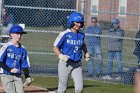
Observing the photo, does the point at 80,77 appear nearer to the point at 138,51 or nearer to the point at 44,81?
the point at 44,81

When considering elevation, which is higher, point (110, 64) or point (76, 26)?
point (76, 26)

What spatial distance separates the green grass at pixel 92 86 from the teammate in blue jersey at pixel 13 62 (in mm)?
3734

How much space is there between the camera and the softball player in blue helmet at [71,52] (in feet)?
27.3

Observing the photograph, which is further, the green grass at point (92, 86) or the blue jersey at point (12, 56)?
the green grass at point (92, 86)

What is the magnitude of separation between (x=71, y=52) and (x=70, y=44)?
0.14 m

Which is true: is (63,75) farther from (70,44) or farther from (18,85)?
(18,85)

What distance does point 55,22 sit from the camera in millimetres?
17156

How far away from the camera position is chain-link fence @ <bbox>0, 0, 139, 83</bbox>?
535 inches

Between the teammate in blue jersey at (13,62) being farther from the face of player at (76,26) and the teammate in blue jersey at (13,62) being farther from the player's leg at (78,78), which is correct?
the face of player at (76,26)

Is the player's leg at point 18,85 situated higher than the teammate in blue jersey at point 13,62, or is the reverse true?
the teammate in blue jersey at point 13,62

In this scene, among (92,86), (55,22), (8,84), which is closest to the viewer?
(8,84)

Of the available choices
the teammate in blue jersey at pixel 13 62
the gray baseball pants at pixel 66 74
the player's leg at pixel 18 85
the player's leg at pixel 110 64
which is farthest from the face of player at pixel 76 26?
the player's leg at pixel 110 64

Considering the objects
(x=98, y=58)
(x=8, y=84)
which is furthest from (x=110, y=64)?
(x=8, y=84)

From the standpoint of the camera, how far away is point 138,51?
13.7 m
